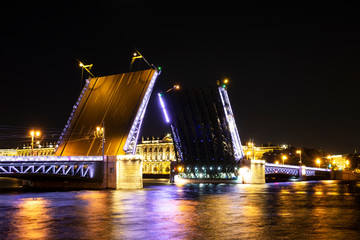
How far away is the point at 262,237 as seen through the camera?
12.2 metres

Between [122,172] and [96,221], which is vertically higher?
[122,172]

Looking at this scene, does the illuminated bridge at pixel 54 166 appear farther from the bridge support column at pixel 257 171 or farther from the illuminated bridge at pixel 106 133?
the bridge support column at pixel 257 171

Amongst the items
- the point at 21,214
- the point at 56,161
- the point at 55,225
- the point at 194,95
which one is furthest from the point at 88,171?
the point at 55,225

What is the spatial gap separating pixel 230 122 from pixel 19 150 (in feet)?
408

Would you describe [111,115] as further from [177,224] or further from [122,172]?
[177,224]

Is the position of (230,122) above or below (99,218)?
above

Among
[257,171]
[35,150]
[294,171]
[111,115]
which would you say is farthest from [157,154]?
[111,115]

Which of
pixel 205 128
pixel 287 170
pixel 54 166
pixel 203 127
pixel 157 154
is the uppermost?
pixel 203 127

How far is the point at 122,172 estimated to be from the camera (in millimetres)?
41312

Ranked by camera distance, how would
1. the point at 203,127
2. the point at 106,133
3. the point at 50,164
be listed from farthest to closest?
the point at 203,127, the point at 106,133, the point at 50,164

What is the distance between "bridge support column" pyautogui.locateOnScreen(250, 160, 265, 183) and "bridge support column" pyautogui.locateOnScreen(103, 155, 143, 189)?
23.3 m

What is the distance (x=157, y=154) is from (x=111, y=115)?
298ft

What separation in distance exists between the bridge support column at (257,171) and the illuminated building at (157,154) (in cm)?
6807

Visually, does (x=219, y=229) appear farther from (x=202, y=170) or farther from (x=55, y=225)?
(x=202, y=170)
